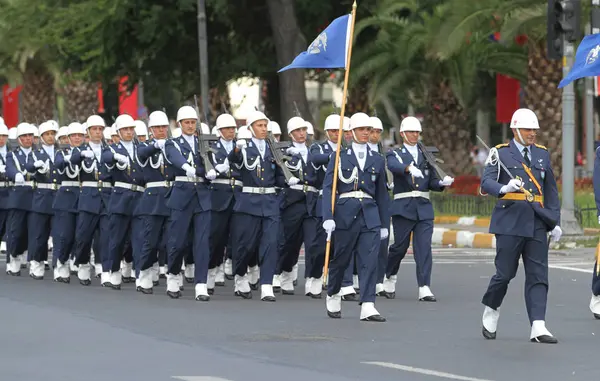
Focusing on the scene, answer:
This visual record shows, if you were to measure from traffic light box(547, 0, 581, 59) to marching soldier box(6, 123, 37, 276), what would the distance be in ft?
26.3

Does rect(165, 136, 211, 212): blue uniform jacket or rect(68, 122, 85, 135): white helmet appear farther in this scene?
rect(68, 122, 85, 135): white helmet

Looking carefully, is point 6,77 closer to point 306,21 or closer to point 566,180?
point 306,21

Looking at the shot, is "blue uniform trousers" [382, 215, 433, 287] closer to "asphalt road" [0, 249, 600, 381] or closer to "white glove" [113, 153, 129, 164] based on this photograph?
"asphalt road" [0, 249, 600, 381]

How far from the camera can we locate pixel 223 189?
19219 mm

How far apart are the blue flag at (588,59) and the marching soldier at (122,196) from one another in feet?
16.8

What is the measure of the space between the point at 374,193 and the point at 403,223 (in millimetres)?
2339

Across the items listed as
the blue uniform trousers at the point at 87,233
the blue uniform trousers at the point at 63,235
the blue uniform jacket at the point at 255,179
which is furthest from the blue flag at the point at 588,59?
the blue uniform trousers at the point at 63,235

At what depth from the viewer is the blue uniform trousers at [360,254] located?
1617 centimetres

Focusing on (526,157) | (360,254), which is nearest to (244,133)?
(360,254)

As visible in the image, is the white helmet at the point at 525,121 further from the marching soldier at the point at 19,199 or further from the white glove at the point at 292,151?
the marching soldier at the point at 19,199

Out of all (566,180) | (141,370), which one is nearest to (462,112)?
(566,180)

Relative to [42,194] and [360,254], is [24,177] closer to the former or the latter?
[42,194]

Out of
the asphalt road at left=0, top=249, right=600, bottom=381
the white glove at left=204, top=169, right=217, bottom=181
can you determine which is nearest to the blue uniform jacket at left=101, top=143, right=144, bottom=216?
the asphalt road at left=0, top=249, right=600, bottom=381

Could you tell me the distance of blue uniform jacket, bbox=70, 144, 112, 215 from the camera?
2131 cm
